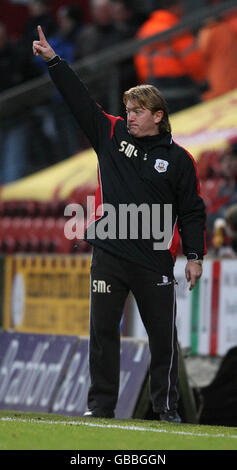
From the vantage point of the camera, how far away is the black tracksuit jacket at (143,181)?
7531mm

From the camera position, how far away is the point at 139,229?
25.0ft

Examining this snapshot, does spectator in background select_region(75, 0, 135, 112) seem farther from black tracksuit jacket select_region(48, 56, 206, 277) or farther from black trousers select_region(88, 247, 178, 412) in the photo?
black trousers select_region(88, 247, 178, 412)

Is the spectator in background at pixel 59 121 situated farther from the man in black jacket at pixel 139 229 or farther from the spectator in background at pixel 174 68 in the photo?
the man in black jacket at pixel 139 229

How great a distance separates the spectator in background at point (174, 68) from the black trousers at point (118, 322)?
7.44 metres

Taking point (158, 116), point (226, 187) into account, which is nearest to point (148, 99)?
point (158, 116)

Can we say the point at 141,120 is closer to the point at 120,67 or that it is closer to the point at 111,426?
the point at 111,426

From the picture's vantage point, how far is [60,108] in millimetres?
15734

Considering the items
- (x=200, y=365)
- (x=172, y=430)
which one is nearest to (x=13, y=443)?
(x=172, y=430)

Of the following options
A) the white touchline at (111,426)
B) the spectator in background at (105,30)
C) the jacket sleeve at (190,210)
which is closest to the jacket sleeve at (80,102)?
the jacket sleeve at (190,210)

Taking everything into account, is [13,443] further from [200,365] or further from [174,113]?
[174,113]

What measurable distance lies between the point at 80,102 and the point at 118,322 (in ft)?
4.38

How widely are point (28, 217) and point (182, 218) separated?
777cm

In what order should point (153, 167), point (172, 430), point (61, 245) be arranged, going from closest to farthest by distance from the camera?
1. point (172, 430)
2. point (153, 167)
3. point (61, 245)
